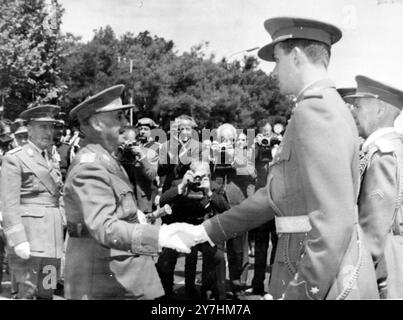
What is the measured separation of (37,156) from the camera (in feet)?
15.7

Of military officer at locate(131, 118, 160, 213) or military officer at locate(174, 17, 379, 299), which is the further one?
military officer at locate(131, 118, 160, 213)

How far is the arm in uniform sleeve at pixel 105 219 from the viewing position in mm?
2506

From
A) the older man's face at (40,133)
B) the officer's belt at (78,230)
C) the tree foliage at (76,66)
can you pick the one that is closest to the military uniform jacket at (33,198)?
the older man's face at (40,133)

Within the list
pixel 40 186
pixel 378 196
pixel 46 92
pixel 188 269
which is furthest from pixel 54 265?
pixel 378 196

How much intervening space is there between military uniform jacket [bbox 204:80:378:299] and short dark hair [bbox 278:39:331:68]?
0.11 metres

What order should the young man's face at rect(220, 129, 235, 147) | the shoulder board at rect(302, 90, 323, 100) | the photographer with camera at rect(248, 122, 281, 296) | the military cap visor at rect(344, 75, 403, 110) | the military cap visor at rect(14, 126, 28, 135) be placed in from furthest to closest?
the military cap visor at rect(14, 126, 28, 135) → the young man's face at rect(220, 129, 235, 147) → the photographer with camera at rect(248, 122, 281, 296) → the military cap visor at rect(344, 75, 403, 110) → the shoulder board at rect(302, 90, 323, 100)

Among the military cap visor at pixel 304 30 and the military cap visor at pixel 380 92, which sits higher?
the military cap visor at pixel 304 30

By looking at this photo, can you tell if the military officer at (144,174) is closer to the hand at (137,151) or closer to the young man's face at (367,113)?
the hand at (137,151)

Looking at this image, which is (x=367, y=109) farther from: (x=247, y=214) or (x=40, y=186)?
(x=40, y=186)

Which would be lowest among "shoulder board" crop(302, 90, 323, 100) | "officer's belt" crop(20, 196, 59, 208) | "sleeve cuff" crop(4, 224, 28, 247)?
"sleeve cuff" crop(4, 224, 28, 247)

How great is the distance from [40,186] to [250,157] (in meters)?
3.03

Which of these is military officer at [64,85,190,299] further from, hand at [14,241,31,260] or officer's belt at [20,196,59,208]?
officer's belt at [20,196,59,208]

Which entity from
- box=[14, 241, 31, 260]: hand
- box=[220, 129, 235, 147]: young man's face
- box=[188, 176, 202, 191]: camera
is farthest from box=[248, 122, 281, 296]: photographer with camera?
box=[14, 241, 31, 260]: hand

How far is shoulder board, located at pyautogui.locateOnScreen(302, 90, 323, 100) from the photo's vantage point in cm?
199
